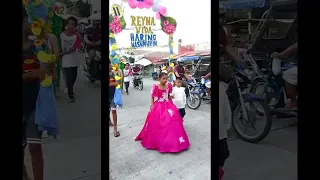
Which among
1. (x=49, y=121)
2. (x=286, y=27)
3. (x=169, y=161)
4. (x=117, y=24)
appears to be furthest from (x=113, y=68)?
(x=286, y=27)

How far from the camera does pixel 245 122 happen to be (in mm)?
2010

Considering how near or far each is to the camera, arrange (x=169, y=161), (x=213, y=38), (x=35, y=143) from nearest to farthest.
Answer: (x=35, y=143)
(x=213, y=38)
(x=169, y=161)

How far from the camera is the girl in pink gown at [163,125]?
3.79 metres

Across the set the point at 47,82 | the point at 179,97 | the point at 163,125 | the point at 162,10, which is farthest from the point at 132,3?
the point at 47,82

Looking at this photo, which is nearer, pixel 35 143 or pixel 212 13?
pixel 35 143

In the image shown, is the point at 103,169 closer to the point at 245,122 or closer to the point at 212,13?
the point at 245,122

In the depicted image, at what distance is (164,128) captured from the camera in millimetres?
3824

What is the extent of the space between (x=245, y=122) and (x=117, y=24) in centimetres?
266

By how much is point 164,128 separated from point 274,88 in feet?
6.73

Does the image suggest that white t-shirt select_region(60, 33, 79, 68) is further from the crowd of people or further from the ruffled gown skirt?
the ruffled gown skirt

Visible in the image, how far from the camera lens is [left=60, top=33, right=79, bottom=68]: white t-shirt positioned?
1854 mm

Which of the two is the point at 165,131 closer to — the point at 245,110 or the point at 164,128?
the point at 164,128

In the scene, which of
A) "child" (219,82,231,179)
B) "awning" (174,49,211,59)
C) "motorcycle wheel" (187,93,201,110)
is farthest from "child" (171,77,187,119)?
"child" (219,82,231,179)

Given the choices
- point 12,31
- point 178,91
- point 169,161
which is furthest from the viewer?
point 178,91
